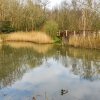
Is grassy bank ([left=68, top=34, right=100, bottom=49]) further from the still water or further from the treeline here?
the treeline

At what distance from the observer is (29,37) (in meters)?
26.2

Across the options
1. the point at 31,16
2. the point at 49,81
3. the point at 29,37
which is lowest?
the point at 49,81

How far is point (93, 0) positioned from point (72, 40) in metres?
5.84

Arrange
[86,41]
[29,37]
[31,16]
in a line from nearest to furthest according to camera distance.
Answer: [86,41] < [29,37] < [31,16]

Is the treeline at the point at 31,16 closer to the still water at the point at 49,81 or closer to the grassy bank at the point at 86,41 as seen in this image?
the grassy bank at the point at 86,41

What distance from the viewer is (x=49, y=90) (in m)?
8.00

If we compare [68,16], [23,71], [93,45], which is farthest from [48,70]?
[68,16]

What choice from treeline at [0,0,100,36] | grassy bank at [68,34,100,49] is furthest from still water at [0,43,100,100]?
treeline at [0,0,100,36]

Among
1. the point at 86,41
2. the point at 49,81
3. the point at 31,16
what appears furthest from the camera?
the point at 31,16

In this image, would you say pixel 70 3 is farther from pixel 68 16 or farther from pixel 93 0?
pixel 93 0

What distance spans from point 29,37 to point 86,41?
26.4 feet

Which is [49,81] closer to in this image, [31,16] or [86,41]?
[86,41]

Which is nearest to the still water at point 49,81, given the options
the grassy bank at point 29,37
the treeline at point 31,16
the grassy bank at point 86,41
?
the grassy bank at point 86,41

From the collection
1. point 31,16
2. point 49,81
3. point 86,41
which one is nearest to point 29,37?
point 31,16
